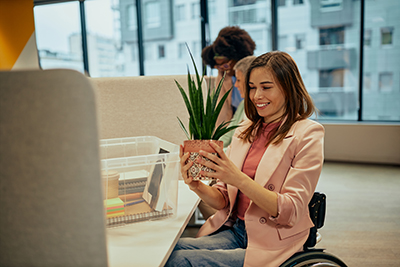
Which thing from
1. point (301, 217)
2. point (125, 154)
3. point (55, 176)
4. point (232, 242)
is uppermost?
point (55, 176)

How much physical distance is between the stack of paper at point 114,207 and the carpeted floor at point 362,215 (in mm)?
1620

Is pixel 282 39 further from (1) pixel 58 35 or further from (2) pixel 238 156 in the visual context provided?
(2) pixel 238 156

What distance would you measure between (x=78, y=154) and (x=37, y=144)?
57mm

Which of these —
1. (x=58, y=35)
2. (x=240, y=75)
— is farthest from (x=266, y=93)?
(x=58, y=35)

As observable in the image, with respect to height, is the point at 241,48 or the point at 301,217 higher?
the point at 241,48

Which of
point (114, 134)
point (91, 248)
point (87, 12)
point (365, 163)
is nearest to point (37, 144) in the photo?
point (91, 248)

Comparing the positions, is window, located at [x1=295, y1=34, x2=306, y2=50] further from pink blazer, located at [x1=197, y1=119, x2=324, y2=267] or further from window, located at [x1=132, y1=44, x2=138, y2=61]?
pink blazer, located at [x1=197, y1=119, x2=324, y2=267]

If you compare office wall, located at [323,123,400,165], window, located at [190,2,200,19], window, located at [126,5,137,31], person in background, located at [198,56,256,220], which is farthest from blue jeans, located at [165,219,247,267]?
window, located at [126,5,137,31]

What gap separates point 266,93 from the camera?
1.17 metres

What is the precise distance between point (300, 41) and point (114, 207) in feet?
15.5

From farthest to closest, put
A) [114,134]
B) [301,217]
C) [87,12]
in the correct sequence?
[87,12] < [114,134] < [301,217]

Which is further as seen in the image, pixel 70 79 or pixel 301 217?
pixel 301 217

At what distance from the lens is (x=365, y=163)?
4629 millimetres

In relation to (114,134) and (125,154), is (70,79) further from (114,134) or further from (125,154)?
(114,134)
